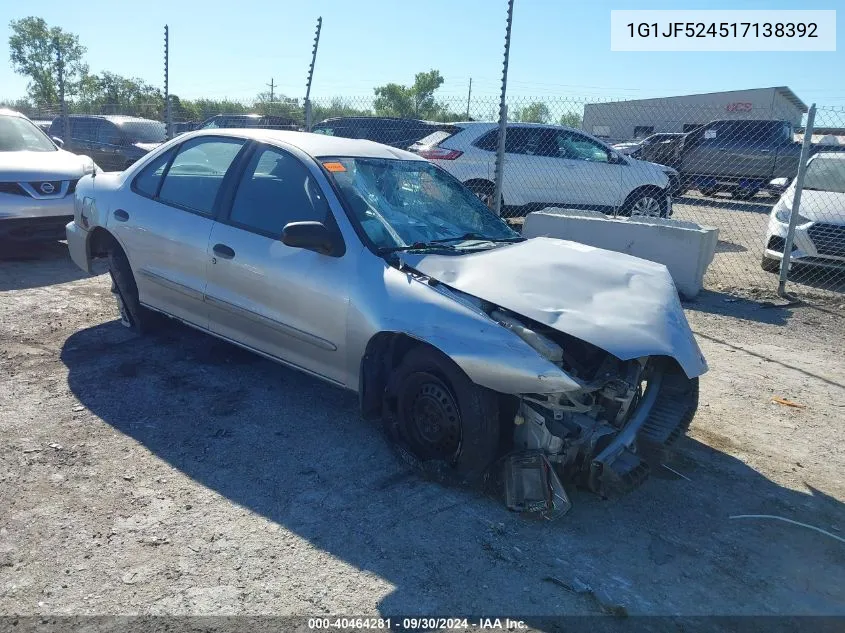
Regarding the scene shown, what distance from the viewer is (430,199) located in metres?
4.37

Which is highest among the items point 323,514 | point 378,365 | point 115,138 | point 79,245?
point 115,138

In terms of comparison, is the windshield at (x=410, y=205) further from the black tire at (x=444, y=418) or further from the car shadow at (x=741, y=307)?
the car shadow at (x=741, y=307)

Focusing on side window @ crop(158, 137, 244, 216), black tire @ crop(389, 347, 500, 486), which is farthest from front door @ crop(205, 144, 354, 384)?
black tire @ crop(389, 347, 500, 486)

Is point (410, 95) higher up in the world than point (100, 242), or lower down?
higher up

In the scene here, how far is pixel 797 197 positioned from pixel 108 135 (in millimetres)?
13446

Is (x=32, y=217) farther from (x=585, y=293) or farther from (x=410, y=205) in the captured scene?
(x=585, y=293)

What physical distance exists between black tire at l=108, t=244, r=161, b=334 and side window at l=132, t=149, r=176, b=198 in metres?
0.51

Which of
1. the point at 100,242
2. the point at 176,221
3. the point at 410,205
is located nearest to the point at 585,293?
the point at 410,205

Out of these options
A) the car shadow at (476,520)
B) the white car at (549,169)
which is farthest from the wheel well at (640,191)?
the car shadow at (476,520)

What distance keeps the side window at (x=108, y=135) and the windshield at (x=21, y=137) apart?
5.78 meters

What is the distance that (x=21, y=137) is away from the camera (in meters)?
8.67

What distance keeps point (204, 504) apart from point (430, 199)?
7.53 feet

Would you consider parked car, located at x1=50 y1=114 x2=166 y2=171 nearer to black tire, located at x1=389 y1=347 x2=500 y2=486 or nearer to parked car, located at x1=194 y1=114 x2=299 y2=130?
parked car, located at x1=194 y1=114 x2=299 y2=130

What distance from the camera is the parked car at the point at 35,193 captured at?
741 centimetres
